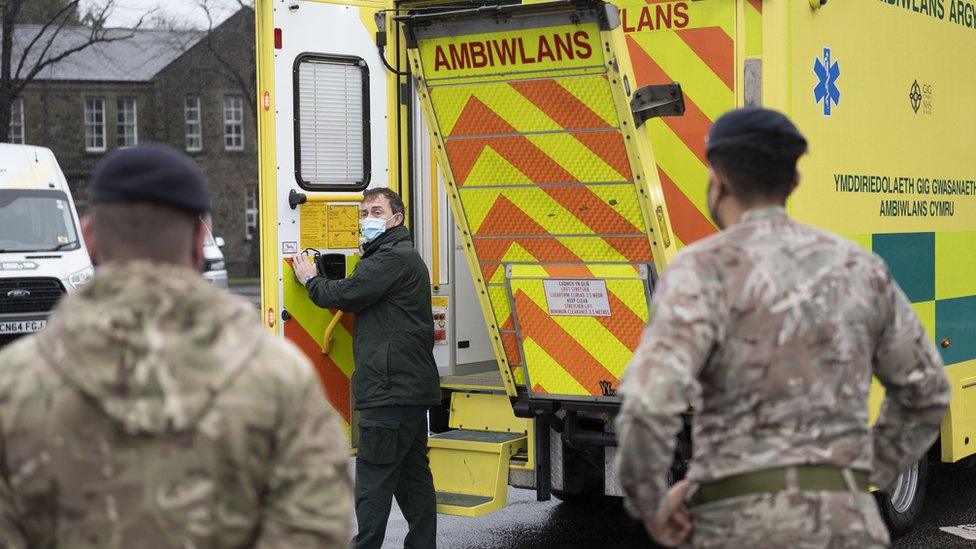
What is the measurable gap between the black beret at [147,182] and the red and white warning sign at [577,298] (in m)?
3.45

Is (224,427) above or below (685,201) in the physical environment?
below

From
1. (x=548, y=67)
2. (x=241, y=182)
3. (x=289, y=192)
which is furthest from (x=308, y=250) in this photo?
(x=241, y=182)

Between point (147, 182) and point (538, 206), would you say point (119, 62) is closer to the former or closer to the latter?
point (538, 206)

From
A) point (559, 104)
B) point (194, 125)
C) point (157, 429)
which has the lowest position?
point (157, 429)

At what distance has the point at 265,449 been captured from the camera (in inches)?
79.5

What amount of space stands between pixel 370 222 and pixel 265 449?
388 cm

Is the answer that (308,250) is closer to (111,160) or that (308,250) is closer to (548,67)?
(548,67)

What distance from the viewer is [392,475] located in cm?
578

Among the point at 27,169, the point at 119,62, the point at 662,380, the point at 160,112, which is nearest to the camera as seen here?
the point at 662,380

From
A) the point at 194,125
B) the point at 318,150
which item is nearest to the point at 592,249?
the point at 318,150

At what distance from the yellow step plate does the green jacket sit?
1.03 ft

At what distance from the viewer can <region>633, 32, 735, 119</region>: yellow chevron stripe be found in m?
5.38

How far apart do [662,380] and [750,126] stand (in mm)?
584

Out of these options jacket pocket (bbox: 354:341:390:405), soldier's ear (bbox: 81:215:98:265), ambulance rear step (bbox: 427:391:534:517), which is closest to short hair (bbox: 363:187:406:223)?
jacket pocket (bbox: 354:341:390:405)
